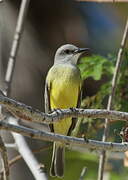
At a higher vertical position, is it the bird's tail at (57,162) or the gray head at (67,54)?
the gray head at (67,54)

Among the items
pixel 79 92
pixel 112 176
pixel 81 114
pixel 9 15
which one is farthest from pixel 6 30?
pixel 81 114

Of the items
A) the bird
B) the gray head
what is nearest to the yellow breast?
the bird

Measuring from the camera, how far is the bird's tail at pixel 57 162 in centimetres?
424

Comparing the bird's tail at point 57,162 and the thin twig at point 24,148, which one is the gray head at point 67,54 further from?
the thin twig at point 24,148

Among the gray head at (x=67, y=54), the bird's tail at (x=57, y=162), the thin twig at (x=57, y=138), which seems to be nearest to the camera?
Result: the thin twig at (x=57, y=138)

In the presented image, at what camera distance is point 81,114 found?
8.68 feet

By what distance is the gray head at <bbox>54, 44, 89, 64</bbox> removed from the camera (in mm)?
4883

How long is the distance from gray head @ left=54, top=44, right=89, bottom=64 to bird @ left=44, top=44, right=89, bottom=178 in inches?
2.4

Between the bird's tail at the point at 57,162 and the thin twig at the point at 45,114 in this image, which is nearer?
the thin twig at the point at 45,114

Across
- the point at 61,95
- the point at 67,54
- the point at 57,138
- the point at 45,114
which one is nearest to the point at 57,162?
the point at 61,95

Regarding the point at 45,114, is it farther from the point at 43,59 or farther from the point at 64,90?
the point at 43,59

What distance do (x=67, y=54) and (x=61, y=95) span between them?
2.49ft

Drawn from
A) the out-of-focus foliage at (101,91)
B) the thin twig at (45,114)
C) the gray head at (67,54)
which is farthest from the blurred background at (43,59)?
the thin twig at (45,114)

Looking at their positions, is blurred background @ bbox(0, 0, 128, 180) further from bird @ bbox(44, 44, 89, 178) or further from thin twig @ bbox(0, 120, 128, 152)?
thin twig @ bbox(0, 120, 128, 152)
